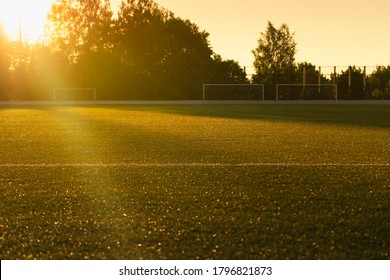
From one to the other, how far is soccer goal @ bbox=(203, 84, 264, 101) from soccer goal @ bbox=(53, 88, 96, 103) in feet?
20.5

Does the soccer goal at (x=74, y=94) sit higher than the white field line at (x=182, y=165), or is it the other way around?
the soccer goal at (x=74, y=94)

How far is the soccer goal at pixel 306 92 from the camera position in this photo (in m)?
34.7

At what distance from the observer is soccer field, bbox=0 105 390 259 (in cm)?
307

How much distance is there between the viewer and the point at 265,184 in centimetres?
500

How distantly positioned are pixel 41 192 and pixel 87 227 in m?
1.26

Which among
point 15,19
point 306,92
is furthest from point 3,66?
point 306,92

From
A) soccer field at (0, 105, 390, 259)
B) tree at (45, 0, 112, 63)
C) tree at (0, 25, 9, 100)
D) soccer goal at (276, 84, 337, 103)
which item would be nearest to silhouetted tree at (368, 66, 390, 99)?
soccer goal at (276, 84, 337, 103)

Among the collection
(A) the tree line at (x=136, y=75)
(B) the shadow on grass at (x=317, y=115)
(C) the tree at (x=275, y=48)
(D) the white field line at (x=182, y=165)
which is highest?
(C) the tree at (x=275, y=48)

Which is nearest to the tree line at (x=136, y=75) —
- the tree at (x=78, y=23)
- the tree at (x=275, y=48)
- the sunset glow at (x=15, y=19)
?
the sunset glow at (x=15, y=19)

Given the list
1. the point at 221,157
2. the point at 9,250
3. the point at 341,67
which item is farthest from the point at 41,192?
the point at 341,67

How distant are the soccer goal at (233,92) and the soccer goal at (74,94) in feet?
20.5

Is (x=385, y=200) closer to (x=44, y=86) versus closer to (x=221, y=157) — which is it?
(x=221, y=157)

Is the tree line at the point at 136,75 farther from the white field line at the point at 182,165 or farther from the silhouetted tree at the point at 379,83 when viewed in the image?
the white field line at the point at 182,165

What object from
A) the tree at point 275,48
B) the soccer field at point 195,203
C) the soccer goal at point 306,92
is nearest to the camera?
the soccer field at point 195,203
